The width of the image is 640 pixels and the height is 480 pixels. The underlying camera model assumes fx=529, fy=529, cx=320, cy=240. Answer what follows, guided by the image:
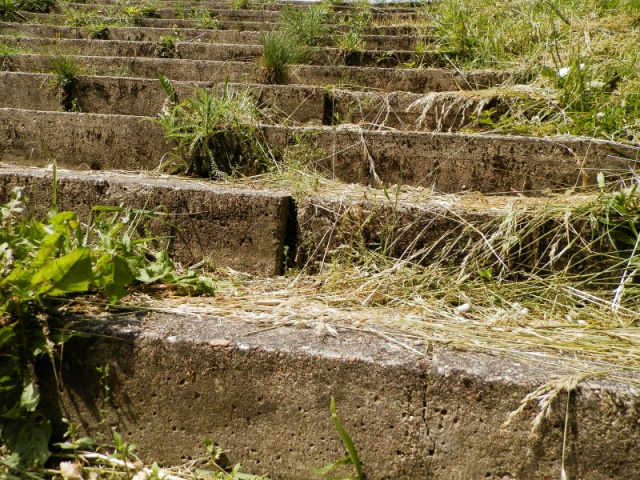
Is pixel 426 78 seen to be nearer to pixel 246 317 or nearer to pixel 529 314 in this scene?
pixel 529 314

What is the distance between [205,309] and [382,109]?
159 cm

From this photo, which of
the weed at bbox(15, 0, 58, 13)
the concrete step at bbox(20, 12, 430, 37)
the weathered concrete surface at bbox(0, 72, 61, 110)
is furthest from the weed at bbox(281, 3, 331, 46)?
the weed at bbox(15, 0, 58, 13)

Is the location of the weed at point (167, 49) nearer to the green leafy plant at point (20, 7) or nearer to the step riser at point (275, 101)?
the step riser at point (275, 101)

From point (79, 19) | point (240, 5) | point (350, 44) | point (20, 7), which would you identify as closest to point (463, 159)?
point (350, 44)

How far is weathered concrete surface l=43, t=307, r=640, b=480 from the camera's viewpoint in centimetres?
120

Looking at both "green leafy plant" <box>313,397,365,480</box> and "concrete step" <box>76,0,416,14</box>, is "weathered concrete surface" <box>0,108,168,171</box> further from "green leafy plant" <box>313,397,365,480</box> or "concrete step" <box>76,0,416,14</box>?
"concrete step" <box>76,0,416,14</box>

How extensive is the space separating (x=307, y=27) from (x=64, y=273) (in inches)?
131

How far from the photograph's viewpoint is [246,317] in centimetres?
151

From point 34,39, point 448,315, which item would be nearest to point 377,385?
point 448,315

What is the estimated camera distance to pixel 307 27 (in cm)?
409

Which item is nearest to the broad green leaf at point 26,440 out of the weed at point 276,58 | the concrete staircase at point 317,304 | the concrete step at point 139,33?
the concrete staircase at point 317,304

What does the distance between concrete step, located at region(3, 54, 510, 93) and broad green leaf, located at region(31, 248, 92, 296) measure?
194 centimetres

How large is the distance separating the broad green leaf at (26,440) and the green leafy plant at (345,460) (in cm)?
67

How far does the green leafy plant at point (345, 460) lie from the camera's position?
4.16 feet
